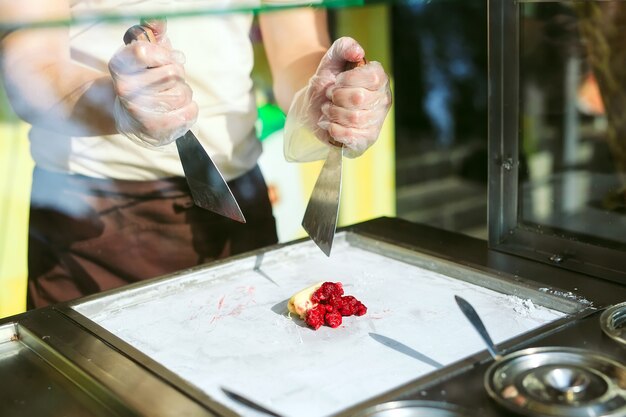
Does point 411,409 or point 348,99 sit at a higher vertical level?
point 348,99

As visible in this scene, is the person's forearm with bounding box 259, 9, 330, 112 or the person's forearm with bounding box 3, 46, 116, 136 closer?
the person's forearm with bounding box 3, 46, 116, 136

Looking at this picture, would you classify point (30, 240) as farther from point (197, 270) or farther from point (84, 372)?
point (84, 372)

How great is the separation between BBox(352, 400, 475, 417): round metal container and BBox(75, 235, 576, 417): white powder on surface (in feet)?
0.22

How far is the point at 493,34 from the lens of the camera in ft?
4.37

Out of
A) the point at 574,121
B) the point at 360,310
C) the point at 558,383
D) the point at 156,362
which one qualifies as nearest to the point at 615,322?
the point at 558,383

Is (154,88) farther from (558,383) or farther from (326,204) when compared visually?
(558,383)

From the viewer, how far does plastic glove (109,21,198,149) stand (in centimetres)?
106

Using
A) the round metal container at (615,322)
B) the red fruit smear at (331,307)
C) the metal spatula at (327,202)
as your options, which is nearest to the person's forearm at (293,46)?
the metal spatula at (327,202)

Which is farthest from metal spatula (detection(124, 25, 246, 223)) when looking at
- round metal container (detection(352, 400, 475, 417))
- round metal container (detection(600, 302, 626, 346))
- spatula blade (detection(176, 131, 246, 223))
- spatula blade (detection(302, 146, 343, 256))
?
round metal container (detection(600, 302, 626, 346))

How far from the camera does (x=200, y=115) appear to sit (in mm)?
1615

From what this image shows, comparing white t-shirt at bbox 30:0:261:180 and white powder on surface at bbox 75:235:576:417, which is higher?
white t-shirt at bbox 30:0:261:180

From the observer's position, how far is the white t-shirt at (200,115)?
60.6 inches

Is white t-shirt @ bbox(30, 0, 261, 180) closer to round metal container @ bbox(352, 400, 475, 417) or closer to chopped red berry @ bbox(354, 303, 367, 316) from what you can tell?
chopped red berry @ bbox(354, 303, 367, 316)

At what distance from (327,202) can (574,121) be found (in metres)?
2.10
